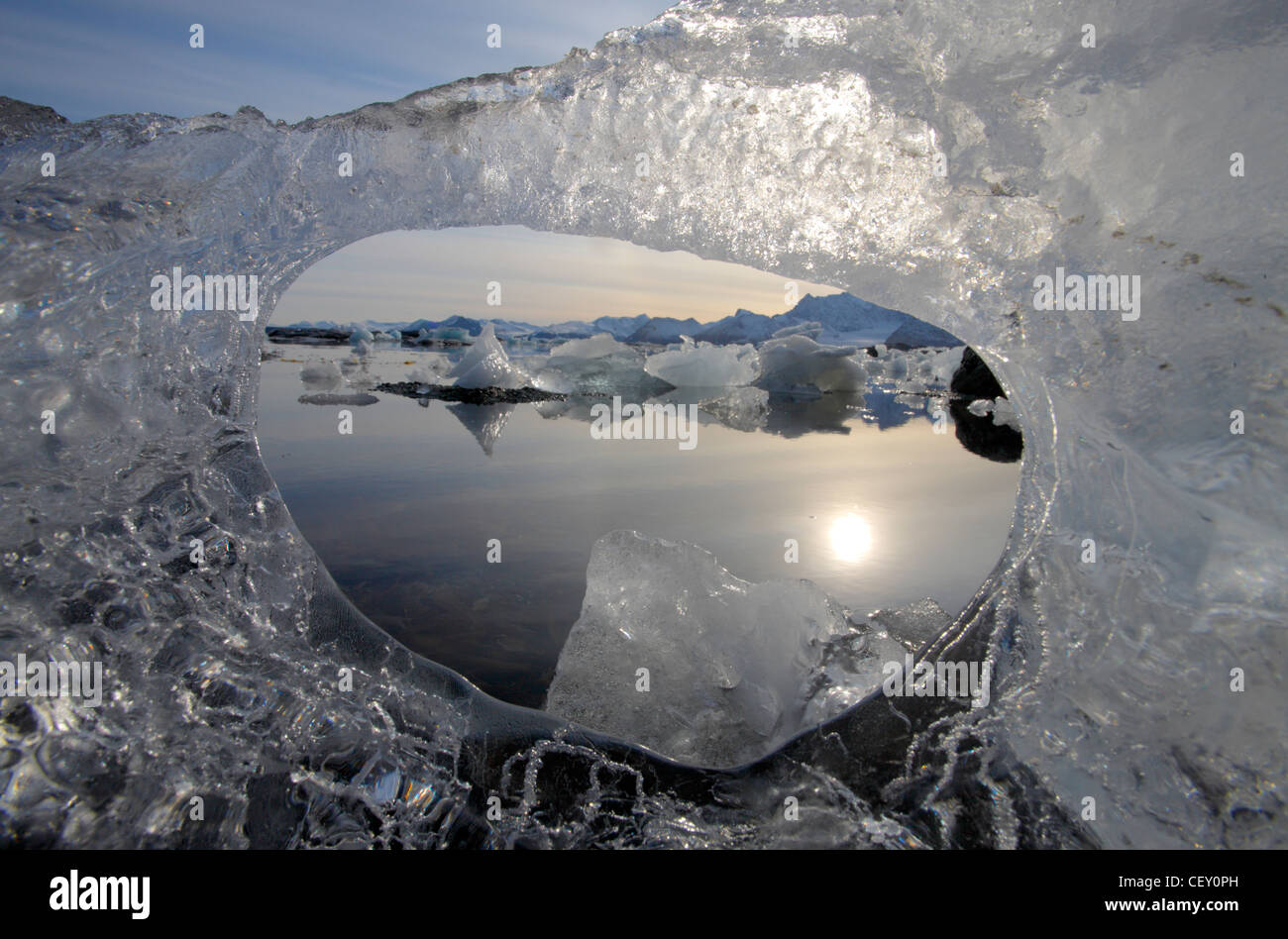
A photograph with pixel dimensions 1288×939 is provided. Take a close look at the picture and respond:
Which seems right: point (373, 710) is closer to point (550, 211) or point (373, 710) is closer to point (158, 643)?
point (158, 643)

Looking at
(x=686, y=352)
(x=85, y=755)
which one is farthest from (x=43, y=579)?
(x=686, y=352)

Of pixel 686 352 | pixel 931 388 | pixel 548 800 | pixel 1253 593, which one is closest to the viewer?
pixel 1253 593

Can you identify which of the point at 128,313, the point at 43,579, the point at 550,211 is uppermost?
the point at 550,211

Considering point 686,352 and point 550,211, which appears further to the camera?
point 686,352

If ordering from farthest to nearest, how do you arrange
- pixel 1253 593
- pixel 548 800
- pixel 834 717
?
1. pixel 834 717
2. pixel 548 800
3. pixel 1253 593
